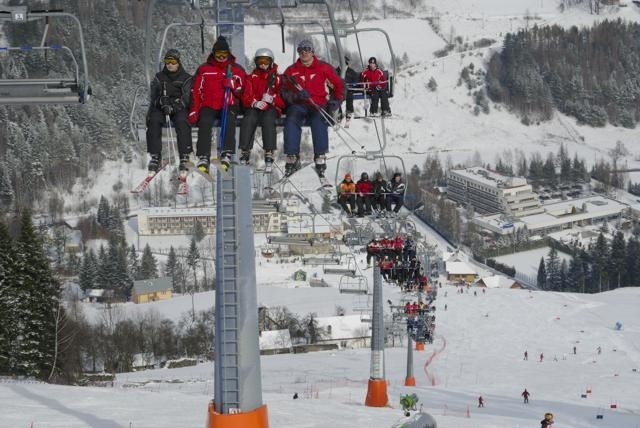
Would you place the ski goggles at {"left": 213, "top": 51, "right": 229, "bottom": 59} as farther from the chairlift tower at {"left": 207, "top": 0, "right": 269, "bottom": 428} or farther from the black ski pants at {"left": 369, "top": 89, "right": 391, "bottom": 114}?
the black ski pants at {"left": 369, "top": 89, "right": 391, "bottom": 114}

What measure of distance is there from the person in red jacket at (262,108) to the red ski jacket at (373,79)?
2.09m

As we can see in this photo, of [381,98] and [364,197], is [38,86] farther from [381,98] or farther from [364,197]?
[364,197]

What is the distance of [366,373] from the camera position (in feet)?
125

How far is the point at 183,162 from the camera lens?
338 inches

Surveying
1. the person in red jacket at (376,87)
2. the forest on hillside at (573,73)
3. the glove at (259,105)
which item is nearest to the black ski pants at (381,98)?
the person in red jacket at (376,87)

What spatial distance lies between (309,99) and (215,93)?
41.0 inches

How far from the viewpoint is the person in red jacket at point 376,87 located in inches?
449

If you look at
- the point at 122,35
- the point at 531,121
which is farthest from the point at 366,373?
the point at 531,121

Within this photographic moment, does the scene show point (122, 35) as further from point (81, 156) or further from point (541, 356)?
point (541, 356)

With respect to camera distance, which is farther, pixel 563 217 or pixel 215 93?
pixel 563 217

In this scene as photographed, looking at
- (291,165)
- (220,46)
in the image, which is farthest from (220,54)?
(291,165)

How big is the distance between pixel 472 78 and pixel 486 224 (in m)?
57.4

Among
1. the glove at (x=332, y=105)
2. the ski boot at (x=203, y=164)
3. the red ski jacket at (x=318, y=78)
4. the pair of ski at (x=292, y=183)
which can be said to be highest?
the red ski jacket at (x=318, y=78)

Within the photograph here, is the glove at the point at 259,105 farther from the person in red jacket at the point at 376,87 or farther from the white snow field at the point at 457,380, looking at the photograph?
the white snow field at the point at 457,380
